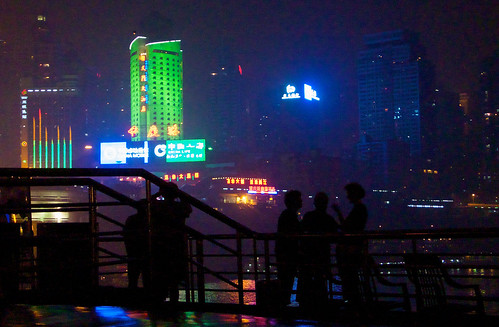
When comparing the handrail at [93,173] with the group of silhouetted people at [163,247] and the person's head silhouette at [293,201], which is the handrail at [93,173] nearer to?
the group of silhouetted people at [163,247]

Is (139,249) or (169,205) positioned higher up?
(169,205)

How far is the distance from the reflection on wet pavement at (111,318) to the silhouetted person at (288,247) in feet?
5.74

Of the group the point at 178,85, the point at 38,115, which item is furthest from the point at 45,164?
the point at 178,85

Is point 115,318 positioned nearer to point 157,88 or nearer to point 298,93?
point 157,88

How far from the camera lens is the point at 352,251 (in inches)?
282

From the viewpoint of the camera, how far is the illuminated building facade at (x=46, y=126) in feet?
563

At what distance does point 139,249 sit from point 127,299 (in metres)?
0.67

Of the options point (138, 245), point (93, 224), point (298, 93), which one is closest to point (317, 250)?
point (138, 245)

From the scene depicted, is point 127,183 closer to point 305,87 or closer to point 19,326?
point 305,87

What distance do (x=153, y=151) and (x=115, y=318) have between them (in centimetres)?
6992

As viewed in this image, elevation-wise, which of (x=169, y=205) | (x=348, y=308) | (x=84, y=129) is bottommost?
(x=348, y=308)

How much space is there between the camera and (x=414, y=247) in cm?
688

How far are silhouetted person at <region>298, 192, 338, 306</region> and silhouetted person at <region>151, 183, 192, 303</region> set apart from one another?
158 cm

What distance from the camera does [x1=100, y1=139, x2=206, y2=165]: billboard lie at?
7406 cm
